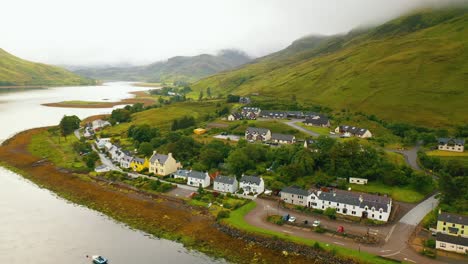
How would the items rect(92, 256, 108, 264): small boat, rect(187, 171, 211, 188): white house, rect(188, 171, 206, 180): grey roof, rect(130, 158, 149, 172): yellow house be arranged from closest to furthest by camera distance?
rect(92, 256, 108, 264): small boat, rect(187, 171, 211, 188): white house, rect(188, 171, 206, 180): grey roof, rect(130, 158, 149, 172): yellow house

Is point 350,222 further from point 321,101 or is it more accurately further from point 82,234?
point 321,101

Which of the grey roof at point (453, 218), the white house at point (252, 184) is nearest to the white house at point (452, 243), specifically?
the grey roof at point (453, 218)

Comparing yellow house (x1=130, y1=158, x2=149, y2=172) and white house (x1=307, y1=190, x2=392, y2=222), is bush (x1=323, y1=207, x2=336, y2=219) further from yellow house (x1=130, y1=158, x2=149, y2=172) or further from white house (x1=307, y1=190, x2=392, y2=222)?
yellow house (x1=130, y1=158, x2=149, y2=172)

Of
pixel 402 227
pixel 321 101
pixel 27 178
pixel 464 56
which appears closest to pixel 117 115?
pixel 27 178

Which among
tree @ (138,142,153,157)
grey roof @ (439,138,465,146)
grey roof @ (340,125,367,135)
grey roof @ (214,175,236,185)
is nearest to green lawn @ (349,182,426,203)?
grey roof @ (214,175,236,185)

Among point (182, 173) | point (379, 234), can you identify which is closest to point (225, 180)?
point (182, 173)
